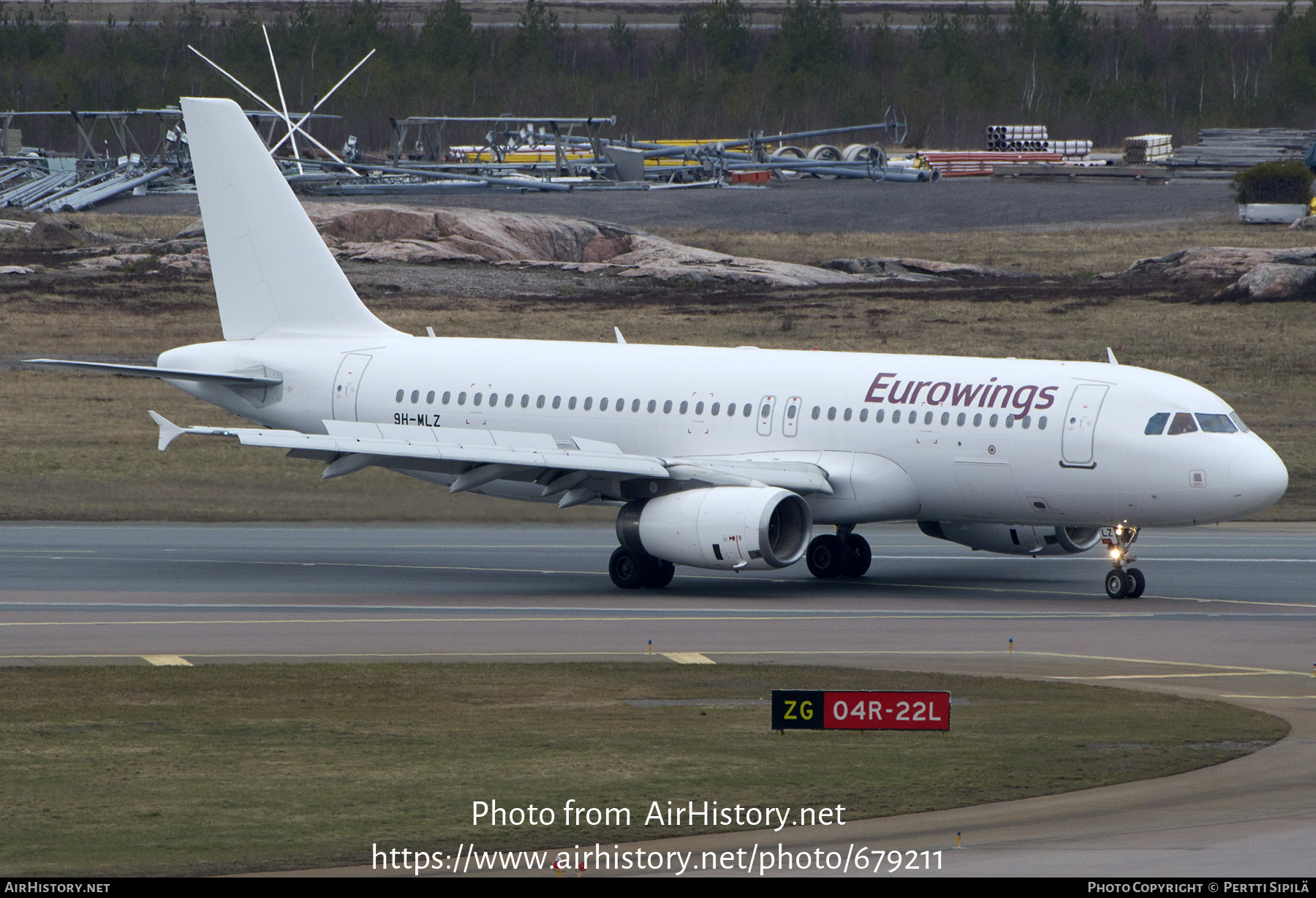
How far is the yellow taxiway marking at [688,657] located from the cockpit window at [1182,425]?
10522mm

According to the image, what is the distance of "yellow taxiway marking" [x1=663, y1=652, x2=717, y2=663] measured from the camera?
90.2 ft

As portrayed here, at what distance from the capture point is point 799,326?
73.2 metres

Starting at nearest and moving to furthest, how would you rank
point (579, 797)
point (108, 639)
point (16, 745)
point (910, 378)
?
point (579, 797), point (16, 745), point (108, 639), point (910, 378)

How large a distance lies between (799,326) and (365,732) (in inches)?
2081

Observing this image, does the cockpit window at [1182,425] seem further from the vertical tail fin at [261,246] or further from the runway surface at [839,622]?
the vertical tail fin at [261,246]

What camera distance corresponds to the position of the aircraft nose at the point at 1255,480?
109 ft

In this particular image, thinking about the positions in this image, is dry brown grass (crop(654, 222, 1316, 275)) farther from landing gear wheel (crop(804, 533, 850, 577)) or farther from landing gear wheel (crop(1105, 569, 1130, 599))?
landing gear wheel (crop(1105, 569, 1130, 599))

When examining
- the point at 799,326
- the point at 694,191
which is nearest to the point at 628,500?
the point at 799,326

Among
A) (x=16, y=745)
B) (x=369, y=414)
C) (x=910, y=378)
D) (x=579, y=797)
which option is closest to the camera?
(x=579, y=797)

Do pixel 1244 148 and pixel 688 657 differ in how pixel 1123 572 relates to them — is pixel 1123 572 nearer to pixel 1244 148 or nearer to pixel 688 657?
pixel 688 657

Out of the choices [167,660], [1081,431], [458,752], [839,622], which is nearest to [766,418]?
[1081,431]

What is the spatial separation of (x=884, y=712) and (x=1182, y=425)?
14.6m

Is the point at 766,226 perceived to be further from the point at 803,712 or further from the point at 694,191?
the point at 803,712

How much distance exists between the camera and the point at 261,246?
43.1 metres
